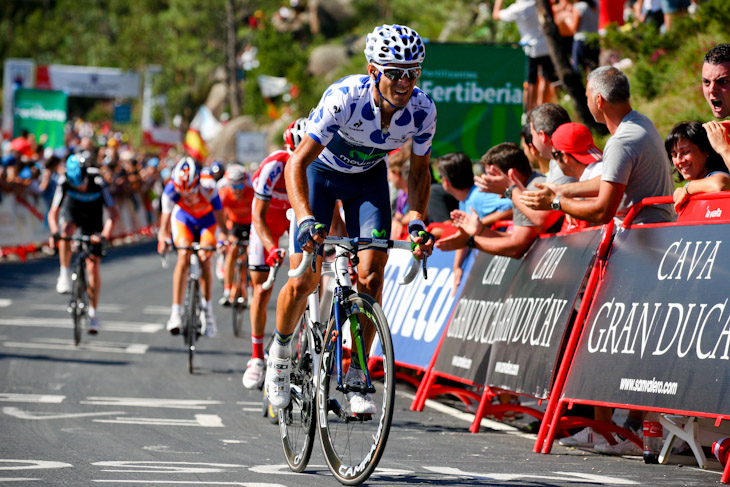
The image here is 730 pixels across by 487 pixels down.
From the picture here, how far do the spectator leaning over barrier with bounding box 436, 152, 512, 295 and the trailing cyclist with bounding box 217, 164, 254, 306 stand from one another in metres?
5.59

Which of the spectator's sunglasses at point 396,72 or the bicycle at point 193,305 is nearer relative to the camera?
the spectator's sunglasses at point 396,72

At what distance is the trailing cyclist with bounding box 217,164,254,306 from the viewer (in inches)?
620

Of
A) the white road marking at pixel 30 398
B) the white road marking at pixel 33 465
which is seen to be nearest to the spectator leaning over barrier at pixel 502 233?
the white road marking at pixel 30 398

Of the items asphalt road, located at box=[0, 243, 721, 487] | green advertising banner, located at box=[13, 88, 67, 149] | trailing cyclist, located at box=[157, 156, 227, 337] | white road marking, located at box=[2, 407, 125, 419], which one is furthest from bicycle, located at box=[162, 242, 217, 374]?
green advertising banner, located at box=[13, 88, 67, 149]

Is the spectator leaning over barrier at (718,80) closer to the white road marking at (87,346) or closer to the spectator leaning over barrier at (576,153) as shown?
the spectator leaning over barrier at (576,153)

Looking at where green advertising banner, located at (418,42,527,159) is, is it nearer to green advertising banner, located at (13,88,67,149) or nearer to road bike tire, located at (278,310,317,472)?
road bike tire, located at (278,310,317,472)

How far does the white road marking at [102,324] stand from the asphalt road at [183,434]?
1037 mm

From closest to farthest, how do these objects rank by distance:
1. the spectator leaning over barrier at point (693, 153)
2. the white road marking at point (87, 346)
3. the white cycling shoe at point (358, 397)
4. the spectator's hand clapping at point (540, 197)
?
1. the white cycling shoe at point (358, 397)
2. the spectator leaning over barrier at point (693, 153)
3. the spectator's hand clapping at point (540, 197)
4. the white road marking at point (87, 346)

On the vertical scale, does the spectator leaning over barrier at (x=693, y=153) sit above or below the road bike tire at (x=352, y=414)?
above

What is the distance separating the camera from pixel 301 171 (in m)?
6.15

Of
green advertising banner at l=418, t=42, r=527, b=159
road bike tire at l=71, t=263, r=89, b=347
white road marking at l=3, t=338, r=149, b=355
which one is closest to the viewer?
white road marking at l=3, t=338, r=149, b=355

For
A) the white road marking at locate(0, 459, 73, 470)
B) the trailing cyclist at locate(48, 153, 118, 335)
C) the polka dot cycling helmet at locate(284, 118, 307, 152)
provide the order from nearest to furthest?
1. the white road marking at locate(0, 459, 73, 470)
2. the polka dot cycling helmet at locate(284, 118, 307, 152)
3. the trailing cyclist at locate(48, 153, 118, 335)

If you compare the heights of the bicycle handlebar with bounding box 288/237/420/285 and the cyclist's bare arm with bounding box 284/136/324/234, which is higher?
the cyclist's bare arm with bounding box 284/136/324/234

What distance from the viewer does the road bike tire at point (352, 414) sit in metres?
5.46
